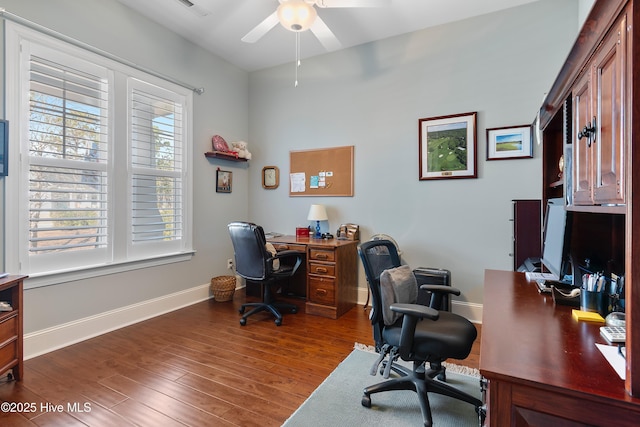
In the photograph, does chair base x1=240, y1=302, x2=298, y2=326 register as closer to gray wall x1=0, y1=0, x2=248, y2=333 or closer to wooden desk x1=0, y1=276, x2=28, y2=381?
gray wall x1=0, y1=0, x2=248, y2=333

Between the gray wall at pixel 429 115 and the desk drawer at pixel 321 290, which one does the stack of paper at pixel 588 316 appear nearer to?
the gray wall at pixel 429 115

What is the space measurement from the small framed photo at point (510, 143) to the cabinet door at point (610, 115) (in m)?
2.03

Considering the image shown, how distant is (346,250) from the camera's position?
3.55 meters

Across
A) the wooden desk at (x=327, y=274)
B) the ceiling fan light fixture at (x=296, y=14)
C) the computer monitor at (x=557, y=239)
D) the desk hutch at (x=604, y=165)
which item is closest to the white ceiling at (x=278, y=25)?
the ceiling fan light fixture at (x=296, y=14)

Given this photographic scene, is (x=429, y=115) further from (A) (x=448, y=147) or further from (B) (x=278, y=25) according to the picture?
(B) (x=278, y=25)

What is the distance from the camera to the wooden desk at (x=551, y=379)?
2.52ft

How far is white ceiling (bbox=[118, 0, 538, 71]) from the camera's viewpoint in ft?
9.71

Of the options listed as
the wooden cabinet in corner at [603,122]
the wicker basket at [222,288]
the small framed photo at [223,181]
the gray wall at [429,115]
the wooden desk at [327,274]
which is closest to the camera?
the wooden cabinet in corner at [603,122]

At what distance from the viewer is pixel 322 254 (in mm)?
3369

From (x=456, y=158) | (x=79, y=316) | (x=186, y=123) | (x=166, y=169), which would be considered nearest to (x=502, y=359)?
(x=456, y=158)

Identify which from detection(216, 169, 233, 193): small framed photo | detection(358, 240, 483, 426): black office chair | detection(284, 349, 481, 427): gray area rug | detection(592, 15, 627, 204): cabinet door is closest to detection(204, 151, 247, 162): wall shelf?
detection(216, 169, 233, 193): small framed photo

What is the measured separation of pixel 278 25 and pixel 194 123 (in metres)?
1.48

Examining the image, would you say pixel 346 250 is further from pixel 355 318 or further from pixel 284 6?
pixel 284 6

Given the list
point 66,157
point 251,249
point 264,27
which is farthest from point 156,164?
point 264,27
